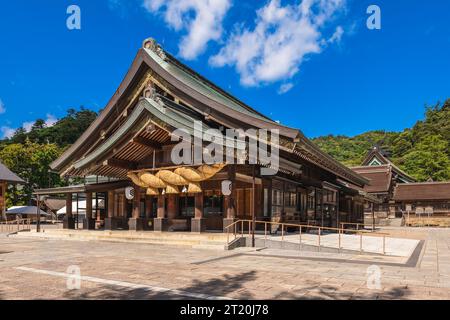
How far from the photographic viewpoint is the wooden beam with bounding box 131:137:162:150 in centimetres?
1762

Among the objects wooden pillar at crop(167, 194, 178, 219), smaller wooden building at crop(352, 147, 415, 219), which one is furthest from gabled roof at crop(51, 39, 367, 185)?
smaller wooden building at crop(352, 147, 415, 219)

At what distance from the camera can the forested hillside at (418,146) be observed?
56.6 meters

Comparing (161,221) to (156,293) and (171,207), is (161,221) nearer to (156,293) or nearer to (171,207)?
(171,207)

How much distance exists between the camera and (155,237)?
16.0m

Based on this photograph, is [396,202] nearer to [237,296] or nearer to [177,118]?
[177,118]

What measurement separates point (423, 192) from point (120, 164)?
39.5 meters

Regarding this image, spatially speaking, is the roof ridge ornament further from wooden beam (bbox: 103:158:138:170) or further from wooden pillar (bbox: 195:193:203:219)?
wooden pillar (bbox: 195:193:203:219)

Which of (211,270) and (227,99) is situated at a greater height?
(227,99)

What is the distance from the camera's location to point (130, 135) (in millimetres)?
17453

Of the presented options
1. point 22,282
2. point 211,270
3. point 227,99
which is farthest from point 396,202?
point 22,282

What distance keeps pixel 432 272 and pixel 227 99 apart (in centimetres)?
1730

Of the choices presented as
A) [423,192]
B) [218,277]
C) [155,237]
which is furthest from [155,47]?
[423,192]

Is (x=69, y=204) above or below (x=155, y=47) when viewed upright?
below
